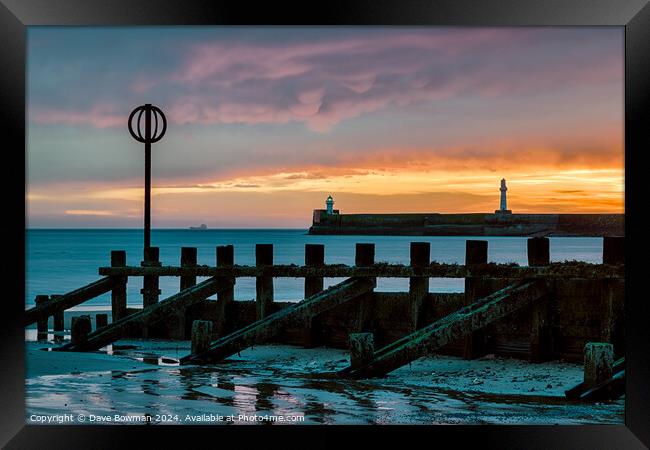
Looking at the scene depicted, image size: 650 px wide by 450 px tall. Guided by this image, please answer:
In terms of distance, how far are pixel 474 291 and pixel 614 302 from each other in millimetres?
1639

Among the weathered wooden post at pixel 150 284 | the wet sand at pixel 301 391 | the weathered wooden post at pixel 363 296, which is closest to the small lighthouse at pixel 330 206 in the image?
the weathered wooden post at pixel 150 284

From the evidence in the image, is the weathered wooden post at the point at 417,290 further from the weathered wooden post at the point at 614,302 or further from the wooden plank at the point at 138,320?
the wooden plank at the point at 138,320

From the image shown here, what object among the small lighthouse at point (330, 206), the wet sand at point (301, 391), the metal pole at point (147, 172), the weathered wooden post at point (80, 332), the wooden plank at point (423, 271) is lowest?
the wet sand at point (301, 391)

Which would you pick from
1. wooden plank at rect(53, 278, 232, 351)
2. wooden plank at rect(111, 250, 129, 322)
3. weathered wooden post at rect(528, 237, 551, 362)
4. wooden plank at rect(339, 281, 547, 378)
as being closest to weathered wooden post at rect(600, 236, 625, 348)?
weathered wooden post at rect(528, 237, 551, 362)

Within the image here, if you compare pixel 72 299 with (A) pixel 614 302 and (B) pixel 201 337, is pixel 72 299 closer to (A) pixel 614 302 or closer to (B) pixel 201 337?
(B) pixel 201 337

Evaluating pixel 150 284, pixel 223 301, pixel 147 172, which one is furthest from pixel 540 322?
pixel 147 172

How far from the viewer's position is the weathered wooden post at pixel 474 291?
1022 cm

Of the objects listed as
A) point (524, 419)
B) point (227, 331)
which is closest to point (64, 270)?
point (227, 331)

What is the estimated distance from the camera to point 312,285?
1166cm

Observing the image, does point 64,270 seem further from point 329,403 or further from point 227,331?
point 329,403

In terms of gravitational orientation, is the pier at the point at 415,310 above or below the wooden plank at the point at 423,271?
below

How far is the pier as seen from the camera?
9172 mm

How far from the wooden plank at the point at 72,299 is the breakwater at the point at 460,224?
220ft

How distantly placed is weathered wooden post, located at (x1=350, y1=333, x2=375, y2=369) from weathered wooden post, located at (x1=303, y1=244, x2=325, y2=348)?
238 cm
